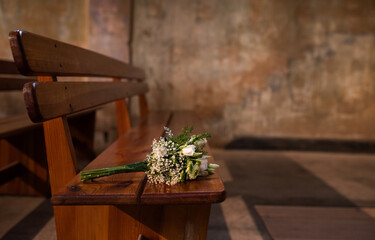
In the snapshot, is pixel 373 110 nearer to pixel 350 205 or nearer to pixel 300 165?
pixel 300 165

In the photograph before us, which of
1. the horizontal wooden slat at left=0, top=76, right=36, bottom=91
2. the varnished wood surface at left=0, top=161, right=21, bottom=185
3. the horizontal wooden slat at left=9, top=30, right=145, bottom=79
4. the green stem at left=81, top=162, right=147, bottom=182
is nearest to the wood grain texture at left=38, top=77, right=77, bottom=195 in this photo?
the horizontal wooden slat at left=9, top=30, right=145, bottom=79

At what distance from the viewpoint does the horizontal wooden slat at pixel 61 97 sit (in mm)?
1147

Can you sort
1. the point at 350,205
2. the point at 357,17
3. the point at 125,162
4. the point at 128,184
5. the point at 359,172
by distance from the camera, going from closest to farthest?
1. the point at 128,184
2. the point at 125,162
3. the point at 350,205
4. the point at 359,172
5. the point at 357,17

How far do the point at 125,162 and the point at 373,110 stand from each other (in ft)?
13.4

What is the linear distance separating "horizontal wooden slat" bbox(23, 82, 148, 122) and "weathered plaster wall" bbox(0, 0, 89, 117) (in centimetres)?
261

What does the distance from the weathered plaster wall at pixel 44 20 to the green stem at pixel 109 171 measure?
3.43 metres

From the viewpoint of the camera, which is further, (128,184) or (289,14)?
(289,14)

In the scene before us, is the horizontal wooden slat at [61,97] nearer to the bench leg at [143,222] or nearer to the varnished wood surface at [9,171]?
the bench leg at [143,222]

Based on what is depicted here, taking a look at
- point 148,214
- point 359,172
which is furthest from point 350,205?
point 148,214

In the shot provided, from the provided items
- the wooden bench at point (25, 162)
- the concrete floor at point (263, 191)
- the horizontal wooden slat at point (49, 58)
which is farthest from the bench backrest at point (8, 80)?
the horizontal wooden slat at point (49, 58)

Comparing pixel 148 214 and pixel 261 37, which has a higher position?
pixel 261 37

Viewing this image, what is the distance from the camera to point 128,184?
1.20 metres

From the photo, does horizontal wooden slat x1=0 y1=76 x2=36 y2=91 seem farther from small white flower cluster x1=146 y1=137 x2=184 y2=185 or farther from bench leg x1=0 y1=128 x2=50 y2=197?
small white flower cluster x1=146 y1=137 x2=184 y2=185

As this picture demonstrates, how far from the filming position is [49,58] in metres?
1.33
